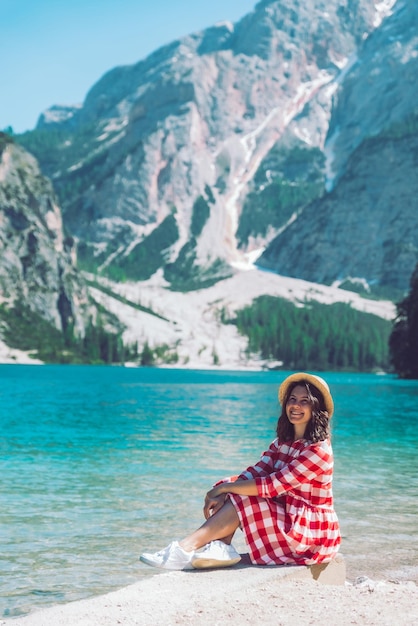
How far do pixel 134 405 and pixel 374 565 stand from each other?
59.1 meters

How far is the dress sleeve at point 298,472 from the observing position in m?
12.1

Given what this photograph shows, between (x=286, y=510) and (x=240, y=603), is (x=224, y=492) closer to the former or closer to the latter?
(x=286, y=510)

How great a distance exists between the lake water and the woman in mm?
2603

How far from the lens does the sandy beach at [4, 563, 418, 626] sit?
33.0 ft

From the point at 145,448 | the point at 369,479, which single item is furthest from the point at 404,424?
the point at 369,479

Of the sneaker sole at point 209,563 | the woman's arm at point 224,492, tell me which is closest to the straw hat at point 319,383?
the woman's arm at point 224,492

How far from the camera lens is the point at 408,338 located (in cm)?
15275

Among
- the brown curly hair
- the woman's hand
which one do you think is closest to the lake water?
the woman's hand

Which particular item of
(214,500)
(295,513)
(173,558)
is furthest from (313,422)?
(173,558)

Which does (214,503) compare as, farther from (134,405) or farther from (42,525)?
(134,405)

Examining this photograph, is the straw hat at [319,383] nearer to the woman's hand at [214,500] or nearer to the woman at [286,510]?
the woman at [286,510]

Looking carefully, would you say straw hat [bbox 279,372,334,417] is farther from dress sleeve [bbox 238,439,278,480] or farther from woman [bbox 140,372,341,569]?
dress sleeve [bbox 238,439,278,480]

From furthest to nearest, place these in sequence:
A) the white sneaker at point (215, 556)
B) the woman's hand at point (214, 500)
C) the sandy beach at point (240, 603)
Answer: the woman's hand at point (214, 500) < the white sneaker at point (215, 556) < the sandy beach at point (240, 603)

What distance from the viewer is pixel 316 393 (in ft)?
41.2
